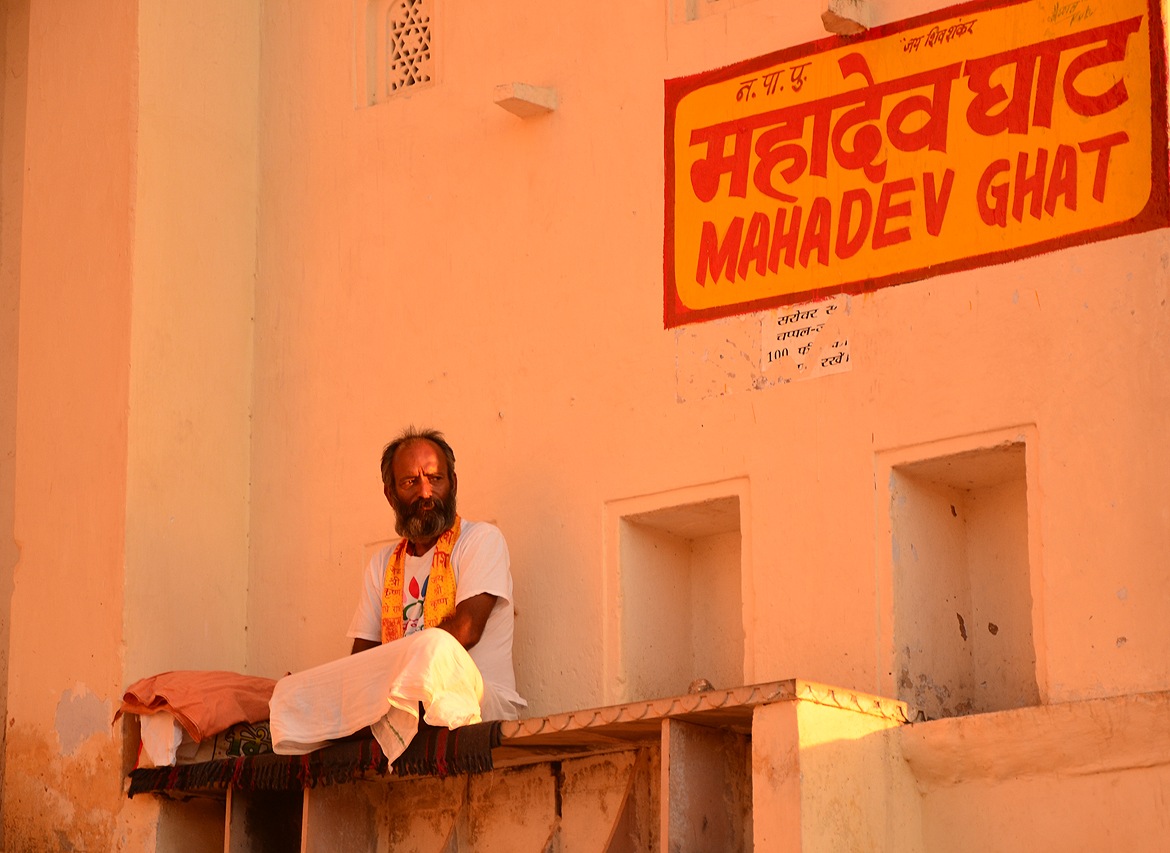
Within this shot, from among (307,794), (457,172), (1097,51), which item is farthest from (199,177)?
(1097,51)

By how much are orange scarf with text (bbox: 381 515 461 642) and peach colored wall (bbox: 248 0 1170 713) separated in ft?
1.49

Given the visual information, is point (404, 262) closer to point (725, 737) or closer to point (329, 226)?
point (329, 226)

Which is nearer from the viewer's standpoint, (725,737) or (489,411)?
(725,737)

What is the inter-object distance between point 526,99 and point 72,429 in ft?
8.04

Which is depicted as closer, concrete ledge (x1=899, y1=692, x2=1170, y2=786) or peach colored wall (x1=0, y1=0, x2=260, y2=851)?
concrete ledge (x1=899, y1=692, x2=1170, y2=786)

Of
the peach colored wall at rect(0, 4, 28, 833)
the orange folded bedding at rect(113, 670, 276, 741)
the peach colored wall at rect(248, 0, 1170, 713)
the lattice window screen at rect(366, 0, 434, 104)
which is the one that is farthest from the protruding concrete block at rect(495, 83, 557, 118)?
the peach colored wall at rect(0, 4, 28, 833)

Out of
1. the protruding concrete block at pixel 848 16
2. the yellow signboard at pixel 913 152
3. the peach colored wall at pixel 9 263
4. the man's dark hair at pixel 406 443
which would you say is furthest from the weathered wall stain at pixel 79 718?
the protruding concrete block at pixel 848 16

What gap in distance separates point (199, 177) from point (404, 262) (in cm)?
110

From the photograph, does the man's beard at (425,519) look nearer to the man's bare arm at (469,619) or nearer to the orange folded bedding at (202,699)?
the man's bare arm at (469,619)

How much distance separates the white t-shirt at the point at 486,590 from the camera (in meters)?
6.36

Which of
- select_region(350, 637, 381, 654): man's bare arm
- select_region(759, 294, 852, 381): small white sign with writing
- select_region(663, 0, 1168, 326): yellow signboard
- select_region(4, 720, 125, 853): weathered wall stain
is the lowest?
select_region(4, 720, 125, 853): weathered wall stain

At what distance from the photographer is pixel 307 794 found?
648 cm

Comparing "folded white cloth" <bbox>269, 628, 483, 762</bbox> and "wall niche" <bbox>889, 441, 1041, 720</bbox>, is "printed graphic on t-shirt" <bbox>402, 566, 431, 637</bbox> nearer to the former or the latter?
"folded white cloth" <bbox>269, 628, 483, 762</bbox>

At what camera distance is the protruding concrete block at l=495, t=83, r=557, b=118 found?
7.07m
